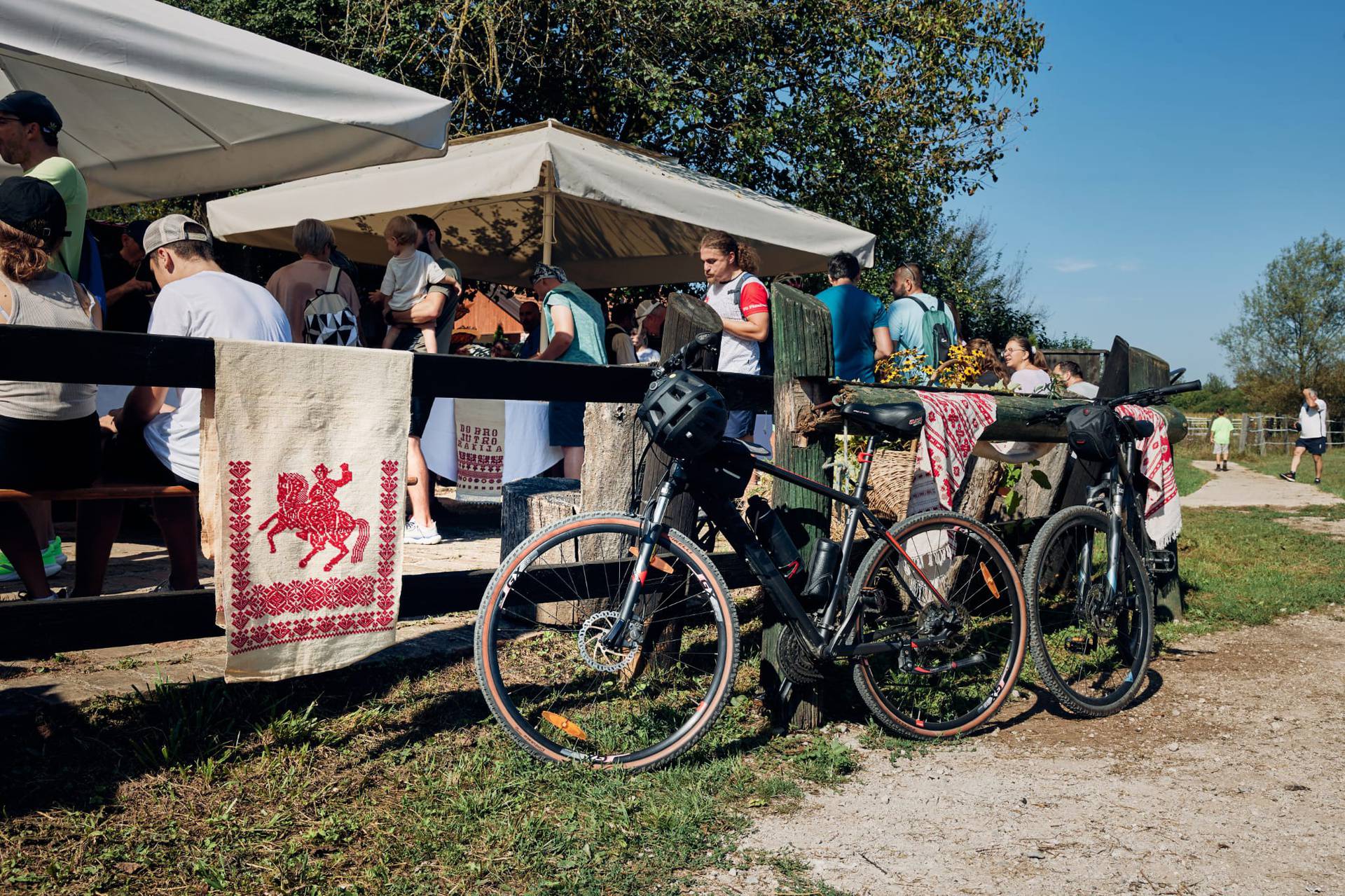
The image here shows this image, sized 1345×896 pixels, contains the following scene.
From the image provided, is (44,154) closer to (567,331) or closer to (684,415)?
(567,331)

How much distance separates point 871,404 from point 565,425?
3460mm

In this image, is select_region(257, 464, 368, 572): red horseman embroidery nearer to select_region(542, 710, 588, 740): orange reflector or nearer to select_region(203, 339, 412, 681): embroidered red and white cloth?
select_region(203, 339, 412, 681): embroidered red and white cloth

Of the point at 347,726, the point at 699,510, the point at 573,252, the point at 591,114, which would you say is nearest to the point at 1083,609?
the point at 699,510

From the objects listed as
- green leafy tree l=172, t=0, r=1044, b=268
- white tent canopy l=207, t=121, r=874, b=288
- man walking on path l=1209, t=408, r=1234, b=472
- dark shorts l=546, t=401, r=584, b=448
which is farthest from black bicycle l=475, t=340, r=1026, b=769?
man walking on path l=1209, t=408, r=1234, b=472

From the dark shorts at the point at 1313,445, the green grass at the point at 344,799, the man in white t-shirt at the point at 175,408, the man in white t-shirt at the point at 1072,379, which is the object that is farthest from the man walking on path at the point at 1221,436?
the man in white t-shirt at the point at 175,408

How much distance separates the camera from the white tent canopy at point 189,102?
4004 millimetres

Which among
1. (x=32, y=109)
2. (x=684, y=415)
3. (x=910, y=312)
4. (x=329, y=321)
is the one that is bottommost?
(x=684, y=415)

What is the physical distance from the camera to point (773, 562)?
3428 millimetres

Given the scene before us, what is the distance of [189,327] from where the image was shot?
11.8ft

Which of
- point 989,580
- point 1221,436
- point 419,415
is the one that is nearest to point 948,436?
point 989,580

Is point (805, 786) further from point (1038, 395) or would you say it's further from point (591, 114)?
point (591, 114)

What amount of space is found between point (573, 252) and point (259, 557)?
6.93 meters

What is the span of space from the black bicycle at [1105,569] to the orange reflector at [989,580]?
1.09ft

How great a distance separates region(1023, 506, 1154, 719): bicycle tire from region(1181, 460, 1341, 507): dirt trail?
34.7 ft
